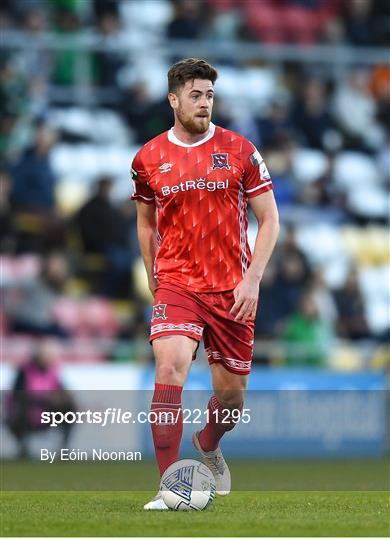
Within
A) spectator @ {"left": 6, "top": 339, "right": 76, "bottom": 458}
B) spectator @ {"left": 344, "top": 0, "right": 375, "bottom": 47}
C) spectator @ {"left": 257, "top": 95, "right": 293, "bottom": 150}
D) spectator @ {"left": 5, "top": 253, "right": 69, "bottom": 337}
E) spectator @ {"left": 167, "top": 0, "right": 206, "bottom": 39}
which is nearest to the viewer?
spectator @ {"left": 6, "top": 339, "right": 76, "bottom": 458}

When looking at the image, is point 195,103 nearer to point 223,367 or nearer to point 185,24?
point 223,367

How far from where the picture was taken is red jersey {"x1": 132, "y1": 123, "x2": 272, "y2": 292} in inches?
317

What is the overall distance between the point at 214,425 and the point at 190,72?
223cm

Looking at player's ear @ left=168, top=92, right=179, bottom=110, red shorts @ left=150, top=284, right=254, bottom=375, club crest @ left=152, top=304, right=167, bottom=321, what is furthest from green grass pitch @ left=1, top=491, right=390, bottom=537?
player's ear @ left=168, top=92, right=179, bottom=110

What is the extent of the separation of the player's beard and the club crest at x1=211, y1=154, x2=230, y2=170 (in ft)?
0.56

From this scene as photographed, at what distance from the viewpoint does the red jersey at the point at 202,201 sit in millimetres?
8047

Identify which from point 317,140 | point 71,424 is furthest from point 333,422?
point 317,140

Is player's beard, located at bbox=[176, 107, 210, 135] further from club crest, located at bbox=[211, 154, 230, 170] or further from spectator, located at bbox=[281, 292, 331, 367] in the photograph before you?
spectator, located at bbox=[281, 292, 331, 367]

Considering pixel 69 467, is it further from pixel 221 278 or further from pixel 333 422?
pixel 221 278

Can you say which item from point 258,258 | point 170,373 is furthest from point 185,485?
point 258,258

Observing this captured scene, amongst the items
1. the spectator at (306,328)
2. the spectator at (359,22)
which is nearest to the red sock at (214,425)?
the spectator at (306,328)

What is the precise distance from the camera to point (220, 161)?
809cm

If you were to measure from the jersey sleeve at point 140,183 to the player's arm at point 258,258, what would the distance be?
24.8 inches

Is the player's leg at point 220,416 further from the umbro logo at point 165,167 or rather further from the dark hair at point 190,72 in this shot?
the dark hair at point 190,72
